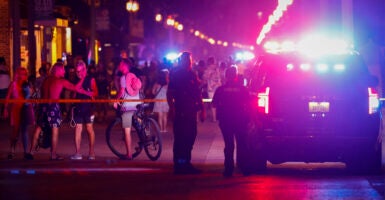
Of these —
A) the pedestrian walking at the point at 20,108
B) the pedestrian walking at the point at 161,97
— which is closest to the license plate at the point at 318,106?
the pedestrian walking at the point at 20,108

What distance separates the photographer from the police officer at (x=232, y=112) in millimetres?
13430

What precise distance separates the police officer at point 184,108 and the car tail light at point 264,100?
3.81ft

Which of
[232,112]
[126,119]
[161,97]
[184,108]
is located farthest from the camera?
[161,97]

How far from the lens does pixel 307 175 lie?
13.4m

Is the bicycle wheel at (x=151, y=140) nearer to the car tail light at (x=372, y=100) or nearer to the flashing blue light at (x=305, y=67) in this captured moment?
the flashing blue light at (x=305, y=67)

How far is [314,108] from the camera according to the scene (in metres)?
13.0

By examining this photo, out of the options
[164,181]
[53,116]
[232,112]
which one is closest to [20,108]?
[53,116]

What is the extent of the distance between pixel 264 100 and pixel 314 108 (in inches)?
28.6

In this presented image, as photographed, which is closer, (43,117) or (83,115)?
(83,115)

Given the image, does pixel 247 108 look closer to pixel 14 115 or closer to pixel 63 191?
pixel 63 191

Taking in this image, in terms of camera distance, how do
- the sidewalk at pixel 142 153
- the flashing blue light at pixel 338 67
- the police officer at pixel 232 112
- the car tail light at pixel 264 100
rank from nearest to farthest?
the car tail light at pixel 264 100
the flashing blue light at pixel 338 67
the police officer at pixel 232 112
the sidewalk at pixel 142 153

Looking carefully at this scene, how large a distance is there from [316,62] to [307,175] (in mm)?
1712

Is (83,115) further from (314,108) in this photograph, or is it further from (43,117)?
(314,108)

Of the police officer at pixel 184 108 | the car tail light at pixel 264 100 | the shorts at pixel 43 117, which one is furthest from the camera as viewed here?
the shorts at pixel 43 117
